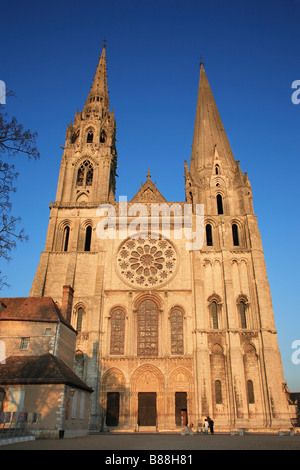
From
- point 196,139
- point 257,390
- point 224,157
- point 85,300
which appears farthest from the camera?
point 196,139

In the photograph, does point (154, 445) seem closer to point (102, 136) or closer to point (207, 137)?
point (207, 137)

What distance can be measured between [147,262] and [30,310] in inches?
460

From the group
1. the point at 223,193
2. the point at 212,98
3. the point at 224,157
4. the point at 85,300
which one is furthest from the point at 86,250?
the point at 212,98

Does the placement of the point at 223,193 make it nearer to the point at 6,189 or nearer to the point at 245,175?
the point at 245,175

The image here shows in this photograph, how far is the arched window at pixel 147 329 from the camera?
2850 cm

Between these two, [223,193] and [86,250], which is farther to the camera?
[223,193]

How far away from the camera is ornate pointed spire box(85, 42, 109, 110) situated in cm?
4368

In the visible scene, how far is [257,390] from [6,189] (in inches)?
888

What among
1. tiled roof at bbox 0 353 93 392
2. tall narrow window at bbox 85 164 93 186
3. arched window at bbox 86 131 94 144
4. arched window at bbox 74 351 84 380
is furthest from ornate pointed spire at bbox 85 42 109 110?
tiled roof at bbox 0 353 93 392

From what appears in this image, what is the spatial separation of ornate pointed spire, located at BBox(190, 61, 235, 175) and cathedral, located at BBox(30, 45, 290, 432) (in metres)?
0.52

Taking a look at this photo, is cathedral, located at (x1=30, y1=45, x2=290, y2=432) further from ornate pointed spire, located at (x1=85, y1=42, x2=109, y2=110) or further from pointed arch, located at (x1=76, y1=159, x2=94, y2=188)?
ornate pointed spire, located at (x1=85, y1=42, x2=109, y2=110)

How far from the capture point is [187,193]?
3644 cm
